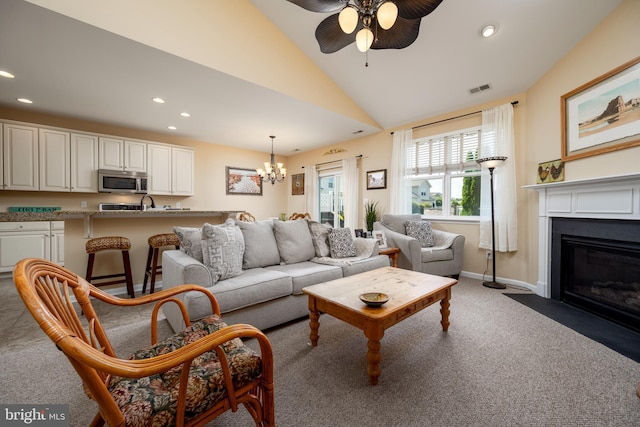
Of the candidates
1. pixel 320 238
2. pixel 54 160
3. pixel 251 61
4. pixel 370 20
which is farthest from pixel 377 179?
pixel 54 160

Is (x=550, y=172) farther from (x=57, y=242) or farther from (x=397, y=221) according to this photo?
(x=57, y=242)

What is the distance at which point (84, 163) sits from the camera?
3.60 metres

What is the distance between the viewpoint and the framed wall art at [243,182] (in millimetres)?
5633

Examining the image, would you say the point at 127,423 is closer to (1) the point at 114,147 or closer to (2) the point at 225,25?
(2) the point at 225,25

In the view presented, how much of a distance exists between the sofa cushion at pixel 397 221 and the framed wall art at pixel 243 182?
3302 millimetres

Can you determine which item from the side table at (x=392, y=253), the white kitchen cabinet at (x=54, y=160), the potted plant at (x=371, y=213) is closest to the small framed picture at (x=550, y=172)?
the side table at (x=392, y=253)

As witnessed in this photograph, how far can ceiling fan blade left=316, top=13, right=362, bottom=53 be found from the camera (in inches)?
75.5

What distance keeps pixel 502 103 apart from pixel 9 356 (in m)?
5.81

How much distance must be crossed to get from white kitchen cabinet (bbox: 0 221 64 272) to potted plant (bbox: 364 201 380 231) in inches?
171

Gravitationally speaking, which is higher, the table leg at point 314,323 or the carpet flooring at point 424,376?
the table leg at point 314,323

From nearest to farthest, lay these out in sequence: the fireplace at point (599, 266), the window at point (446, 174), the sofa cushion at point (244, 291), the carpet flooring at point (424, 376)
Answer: the carpet flooring at point (424, 376) → the sofa cushion at point (244, 291) → the fireplace at point (599, 266) → the window at point (446, 174)

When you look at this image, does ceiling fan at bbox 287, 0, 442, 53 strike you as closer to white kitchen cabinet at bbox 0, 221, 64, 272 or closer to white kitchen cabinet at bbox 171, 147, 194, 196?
white kitchen cabinet at bbox 171, 147, 194, 196

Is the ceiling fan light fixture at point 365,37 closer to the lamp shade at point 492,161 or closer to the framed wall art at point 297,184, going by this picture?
the lamp shade at point 492,161

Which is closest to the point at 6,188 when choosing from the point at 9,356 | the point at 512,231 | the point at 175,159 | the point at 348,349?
the point at 175,159
